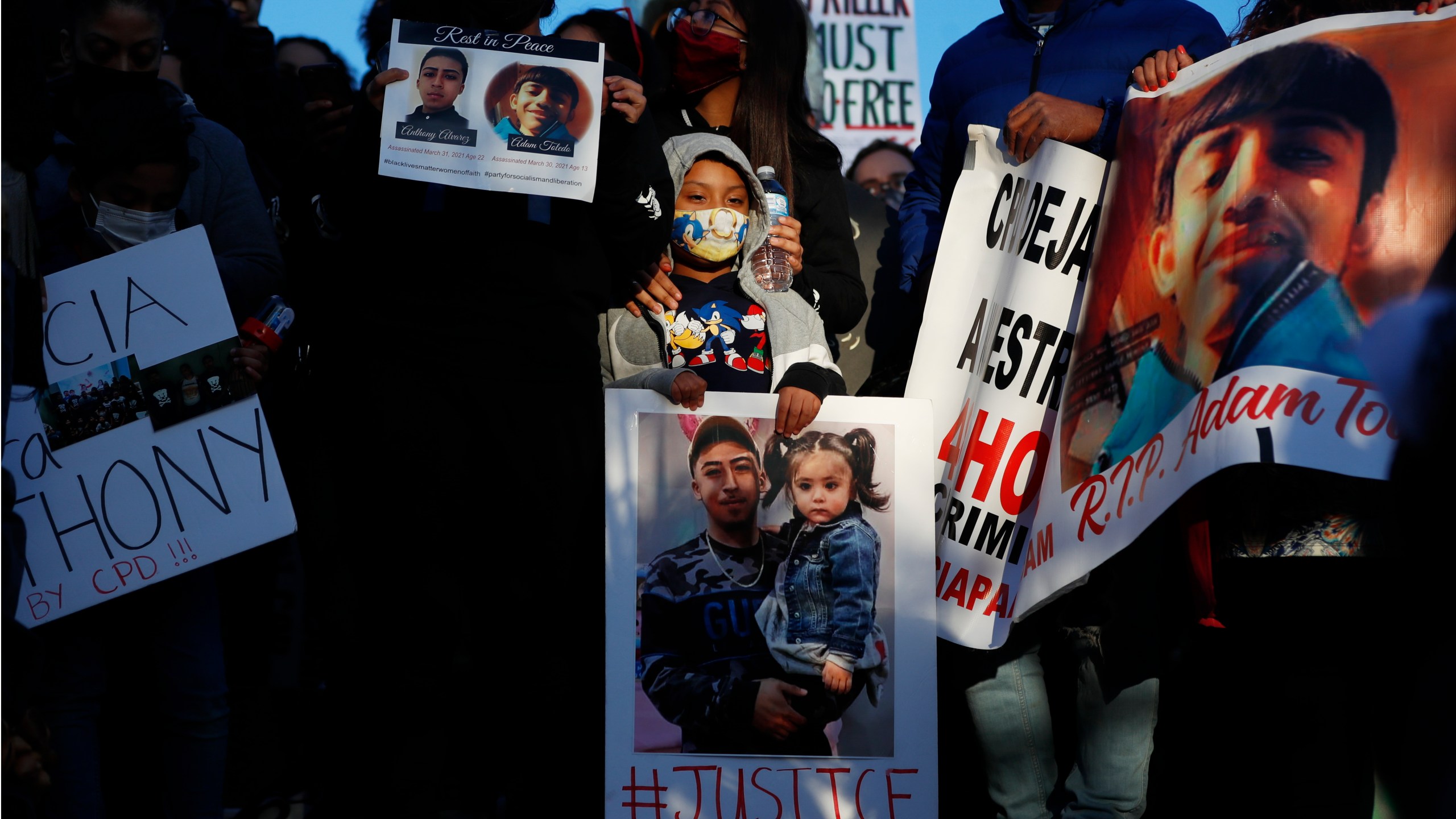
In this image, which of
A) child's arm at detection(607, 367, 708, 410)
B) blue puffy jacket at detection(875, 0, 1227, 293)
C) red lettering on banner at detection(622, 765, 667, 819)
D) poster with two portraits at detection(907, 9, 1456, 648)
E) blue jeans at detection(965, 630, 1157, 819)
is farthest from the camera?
blue puffy jacket at detection(875, 0, 1227, 293)

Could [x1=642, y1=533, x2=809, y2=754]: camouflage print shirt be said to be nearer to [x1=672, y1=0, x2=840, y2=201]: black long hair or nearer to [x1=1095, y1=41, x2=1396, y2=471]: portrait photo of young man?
[x1=1095, y1=41, x2=1396, y2=471]: portrait photo of young man

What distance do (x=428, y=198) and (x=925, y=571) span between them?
150cm

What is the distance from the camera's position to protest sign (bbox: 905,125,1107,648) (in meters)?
3.42

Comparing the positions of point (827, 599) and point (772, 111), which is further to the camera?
point (772, 111)

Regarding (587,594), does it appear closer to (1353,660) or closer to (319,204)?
(319,204)

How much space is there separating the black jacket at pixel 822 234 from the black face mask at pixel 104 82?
55.9 inches

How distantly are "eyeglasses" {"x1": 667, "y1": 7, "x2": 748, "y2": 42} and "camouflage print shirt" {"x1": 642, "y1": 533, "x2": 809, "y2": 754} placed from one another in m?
1.48

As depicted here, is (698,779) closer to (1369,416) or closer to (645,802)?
(645,802)

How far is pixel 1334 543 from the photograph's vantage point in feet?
9.80

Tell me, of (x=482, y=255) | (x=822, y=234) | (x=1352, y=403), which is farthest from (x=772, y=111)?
(x=1352, y=403)

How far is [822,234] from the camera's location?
3934 mm

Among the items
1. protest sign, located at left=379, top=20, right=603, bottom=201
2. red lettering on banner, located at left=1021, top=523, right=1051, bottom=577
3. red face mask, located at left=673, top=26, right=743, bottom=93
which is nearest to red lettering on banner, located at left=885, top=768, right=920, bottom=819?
red lettering on banner, located at left=1021, top=523, right=1051, bottom=577

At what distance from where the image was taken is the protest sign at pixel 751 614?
10.4ft

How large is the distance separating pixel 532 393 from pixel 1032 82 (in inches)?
64.4
